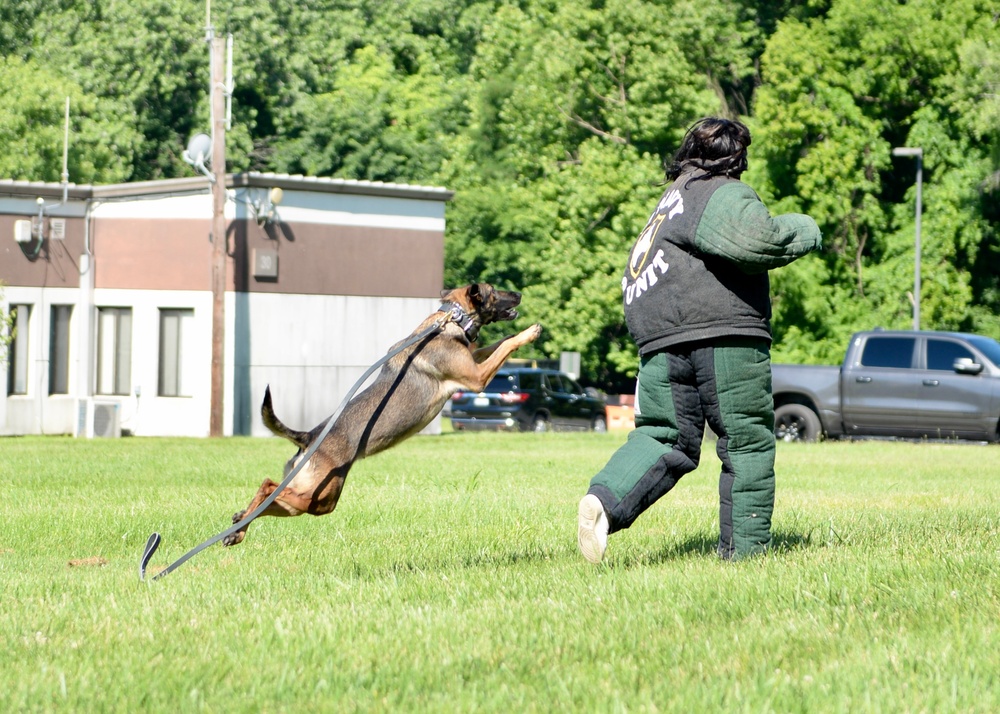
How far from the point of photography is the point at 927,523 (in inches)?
325

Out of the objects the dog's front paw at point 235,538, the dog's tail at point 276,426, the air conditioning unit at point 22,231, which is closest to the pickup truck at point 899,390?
the air conditioning unit at point 22,231

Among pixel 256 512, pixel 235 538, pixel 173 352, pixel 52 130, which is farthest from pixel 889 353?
pixel 52 130

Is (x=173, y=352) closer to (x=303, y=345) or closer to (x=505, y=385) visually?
(x=303, y=345)

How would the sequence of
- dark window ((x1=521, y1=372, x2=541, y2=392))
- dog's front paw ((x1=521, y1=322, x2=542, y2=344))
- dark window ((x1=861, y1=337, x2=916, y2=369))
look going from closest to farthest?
dog's front paw ((x1=521, y1=322, x2=542, y2=344)), dark window ((x1=861, y1=337, x2=916, y2=369)), dark window ((x1=521, y1=372, x2=541, y2=392))

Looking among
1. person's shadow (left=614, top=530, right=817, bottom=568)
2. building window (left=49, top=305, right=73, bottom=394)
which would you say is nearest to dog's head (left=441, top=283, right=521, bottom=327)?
person's shadow (left=614, top=530, right=817, bottom=568)

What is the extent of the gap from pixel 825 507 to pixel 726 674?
607cm

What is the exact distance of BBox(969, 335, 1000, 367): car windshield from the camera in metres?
20.8

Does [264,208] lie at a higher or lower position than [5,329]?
higher

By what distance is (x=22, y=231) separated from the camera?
2705 centimetres

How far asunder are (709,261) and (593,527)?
131cm

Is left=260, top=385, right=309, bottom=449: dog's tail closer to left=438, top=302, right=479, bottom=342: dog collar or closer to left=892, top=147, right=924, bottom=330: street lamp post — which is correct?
left=438, top=302, right=479, bottom=342: dog collar

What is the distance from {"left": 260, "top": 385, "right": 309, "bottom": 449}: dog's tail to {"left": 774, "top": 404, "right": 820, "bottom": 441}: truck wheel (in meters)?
15.9

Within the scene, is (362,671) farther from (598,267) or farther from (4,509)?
(598,267)

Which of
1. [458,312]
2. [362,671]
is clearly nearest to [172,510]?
[458,312]
